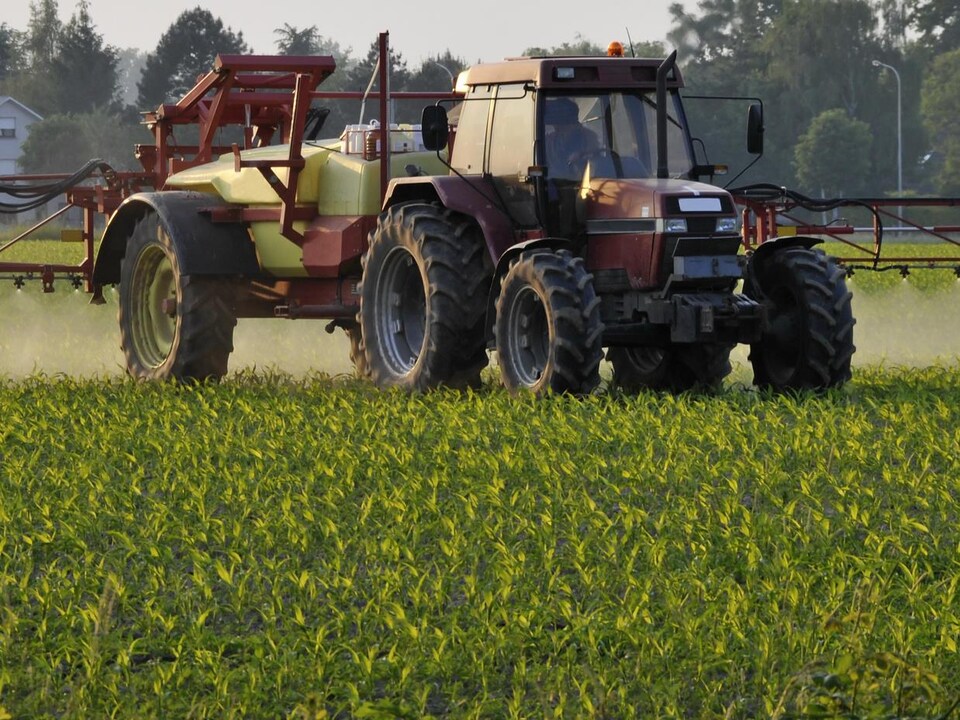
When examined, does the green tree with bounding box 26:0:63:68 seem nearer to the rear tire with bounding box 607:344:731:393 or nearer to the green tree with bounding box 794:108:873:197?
the green tree with bounding box 794:108:873:197

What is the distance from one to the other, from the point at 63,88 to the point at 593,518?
10901 centimetres

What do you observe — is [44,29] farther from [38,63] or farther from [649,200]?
[649,200]

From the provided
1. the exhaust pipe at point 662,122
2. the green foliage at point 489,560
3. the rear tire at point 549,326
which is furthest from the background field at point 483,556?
the exhaust pipe at point 662,122

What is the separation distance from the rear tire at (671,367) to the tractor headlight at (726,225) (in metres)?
0.86

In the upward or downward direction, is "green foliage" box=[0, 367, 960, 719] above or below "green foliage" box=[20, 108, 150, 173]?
below

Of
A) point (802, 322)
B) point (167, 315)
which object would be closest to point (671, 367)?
point (802, 322)

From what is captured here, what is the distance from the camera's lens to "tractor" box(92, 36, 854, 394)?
1203cm

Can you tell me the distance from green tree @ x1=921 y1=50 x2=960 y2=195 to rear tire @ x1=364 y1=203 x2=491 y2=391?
83.1m

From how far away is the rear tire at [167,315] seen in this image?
14188 mm

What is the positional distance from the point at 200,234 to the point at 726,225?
14.5 ft

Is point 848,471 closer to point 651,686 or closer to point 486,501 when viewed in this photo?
point 486,501

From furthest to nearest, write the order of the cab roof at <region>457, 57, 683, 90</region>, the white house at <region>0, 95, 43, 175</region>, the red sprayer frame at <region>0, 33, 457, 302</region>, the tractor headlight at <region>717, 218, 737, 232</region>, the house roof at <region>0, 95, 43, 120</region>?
the white house at <region>0, 95, 43, 175</region> < the house roof at <region>0, 95, 43, 120</region> < the red sprayer frame at <region>0, 33, 457, 302</region> < the cab roof at <region>457, 57, 683, 90</region> < the tractor headlight at <region>717, 218, 737, 232</region>

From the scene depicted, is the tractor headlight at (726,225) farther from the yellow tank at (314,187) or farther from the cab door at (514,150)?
the yellow tank at (314,187)

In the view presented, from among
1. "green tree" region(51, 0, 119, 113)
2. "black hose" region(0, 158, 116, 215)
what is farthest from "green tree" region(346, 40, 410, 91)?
"black hose" region(0, 158, 116, 215)
